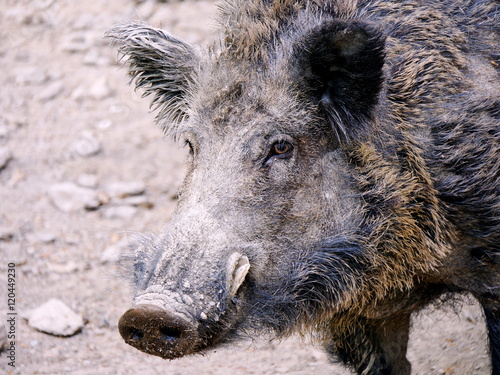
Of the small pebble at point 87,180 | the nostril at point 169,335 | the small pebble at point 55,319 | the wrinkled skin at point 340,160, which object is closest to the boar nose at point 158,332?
the nostril at point 169,335

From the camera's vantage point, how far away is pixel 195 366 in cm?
513

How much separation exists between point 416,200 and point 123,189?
13.4 feet

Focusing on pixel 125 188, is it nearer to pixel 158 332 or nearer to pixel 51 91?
pixel 51 91

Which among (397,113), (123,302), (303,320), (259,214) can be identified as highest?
(397,113)

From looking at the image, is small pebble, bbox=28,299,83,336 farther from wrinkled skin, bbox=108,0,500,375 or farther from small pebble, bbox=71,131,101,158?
small pebble, bbox=71,131,101,158

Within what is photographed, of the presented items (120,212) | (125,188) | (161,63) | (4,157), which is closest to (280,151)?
(161,63)

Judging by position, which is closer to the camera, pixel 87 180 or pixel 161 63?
pixel 161 63

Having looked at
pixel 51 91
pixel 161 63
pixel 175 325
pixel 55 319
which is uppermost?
pixel 161 63

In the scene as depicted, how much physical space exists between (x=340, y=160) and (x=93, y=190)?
4078mm

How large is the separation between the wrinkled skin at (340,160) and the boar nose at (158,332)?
0.19 meters

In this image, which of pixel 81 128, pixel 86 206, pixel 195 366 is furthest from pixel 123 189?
pixel 195 366

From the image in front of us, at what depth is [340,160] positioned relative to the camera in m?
3.78

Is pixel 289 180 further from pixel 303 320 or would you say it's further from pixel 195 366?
pixel 195 366

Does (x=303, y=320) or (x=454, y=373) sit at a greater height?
(x=303, y=320)
